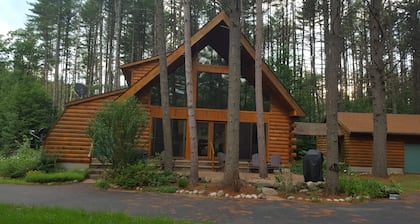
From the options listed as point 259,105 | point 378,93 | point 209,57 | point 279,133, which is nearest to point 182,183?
point 259,105

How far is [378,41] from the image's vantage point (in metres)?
15.6

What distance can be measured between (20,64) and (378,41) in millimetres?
27456

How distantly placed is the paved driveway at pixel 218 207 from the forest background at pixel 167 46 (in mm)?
18728

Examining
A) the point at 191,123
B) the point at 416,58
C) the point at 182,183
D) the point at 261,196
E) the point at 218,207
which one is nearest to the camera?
the point at 218,207

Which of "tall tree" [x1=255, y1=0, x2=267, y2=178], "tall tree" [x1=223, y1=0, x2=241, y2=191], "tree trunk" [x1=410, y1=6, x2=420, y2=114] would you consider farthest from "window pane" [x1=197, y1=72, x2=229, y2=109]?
"tree trunk" [x1=410, y1=6, x2=420, y2=114]

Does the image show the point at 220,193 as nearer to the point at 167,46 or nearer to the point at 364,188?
the point at 364,188

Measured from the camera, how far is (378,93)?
50.7 feet

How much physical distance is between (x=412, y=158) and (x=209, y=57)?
12.2 meters

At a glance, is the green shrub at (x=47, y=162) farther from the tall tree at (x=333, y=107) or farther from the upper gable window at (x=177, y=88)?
the tall tree at (x=333, y=107)

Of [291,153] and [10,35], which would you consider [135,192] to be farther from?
[10,35]

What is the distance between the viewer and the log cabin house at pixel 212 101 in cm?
1580

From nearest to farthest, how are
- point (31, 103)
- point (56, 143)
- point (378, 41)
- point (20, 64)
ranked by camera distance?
1. point (56, 143)
2. point (378, 41)
3. point (31, 103)
4. point (20, 64)

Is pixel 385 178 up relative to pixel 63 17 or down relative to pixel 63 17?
down

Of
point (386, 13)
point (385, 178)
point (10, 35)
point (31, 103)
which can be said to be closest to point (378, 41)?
point (386, 13)
